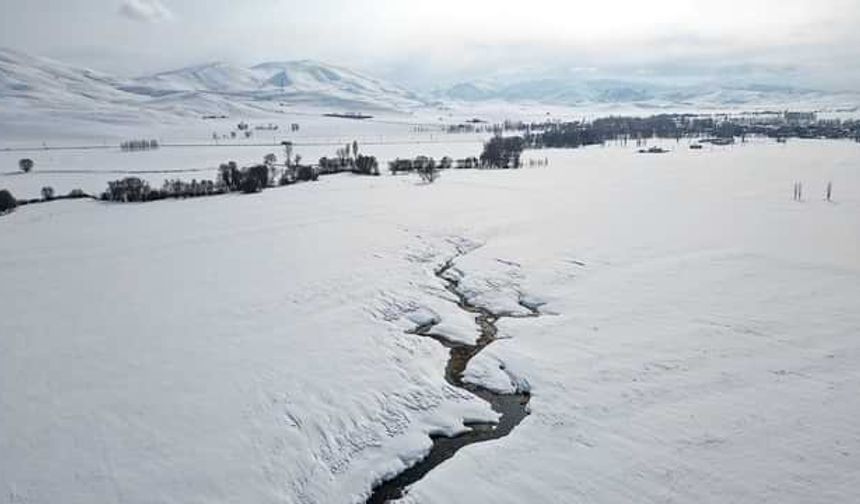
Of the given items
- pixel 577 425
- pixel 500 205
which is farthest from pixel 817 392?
pixel 500 205

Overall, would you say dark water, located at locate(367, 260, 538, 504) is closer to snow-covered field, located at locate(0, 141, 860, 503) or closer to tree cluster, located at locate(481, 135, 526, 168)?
snow-covered field, located at locate(0, 141, 860, 503)

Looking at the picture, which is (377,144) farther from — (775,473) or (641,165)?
(775,473)

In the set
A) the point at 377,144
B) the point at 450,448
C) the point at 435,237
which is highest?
the point at 377,144

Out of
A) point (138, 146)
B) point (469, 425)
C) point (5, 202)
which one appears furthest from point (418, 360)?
point (138, 146)

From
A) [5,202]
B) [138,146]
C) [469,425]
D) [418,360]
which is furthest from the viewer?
[138,146]

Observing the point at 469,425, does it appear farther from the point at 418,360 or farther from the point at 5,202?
the point at 5,202

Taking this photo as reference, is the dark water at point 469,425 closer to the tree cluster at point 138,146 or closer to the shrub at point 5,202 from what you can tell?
the shrub at point 5,202

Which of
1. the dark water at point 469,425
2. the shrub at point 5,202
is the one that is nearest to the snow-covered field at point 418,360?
the dark water at point 469,425
